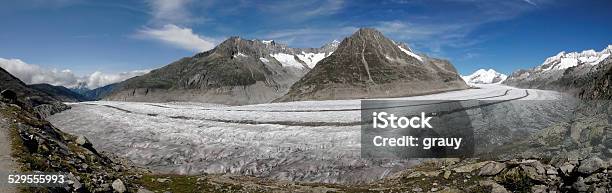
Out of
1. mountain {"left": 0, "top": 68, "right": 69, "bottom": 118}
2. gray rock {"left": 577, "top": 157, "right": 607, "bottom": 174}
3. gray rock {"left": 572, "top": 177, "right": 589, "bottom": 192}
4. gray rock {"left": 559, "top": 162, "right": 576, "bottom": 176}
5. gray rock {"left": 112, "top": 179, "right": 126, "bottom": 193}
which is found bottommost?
gray rock {"left": 112, "top": 179, "right": 126, "bottom": 193}

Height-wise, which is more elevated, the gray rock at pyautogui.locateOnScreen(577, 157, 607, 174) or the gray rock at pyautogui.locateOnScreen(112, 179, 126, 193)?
the gray rock at pyautogui.locateOnScreen(577, 157, 607, 174)

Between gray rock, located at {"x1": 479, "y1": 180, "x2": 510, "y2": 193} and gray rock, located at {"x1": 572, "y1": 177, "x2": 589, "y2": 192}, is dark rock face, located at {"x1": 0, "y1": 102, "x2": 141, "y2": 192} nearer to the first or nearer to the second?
gray rock, located at {"x1": 479, "y1": 180, "x2": 510, "y2": 193}

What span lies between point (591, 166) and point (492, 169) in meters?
5.24

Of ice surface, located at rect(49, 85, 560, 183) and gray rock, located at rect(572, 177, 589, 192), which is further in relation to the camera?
ice surface, located at rect(49, 85, 560, 183)

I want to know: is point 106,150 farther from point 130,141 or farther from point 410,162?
point 410,162

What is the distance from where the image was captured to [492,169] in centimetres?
2606

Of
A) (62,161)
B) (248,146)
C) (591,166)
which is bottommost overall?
(248,146)

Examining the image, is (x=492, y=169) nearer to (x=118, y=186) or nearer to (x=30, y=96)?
(x=118, y=186)


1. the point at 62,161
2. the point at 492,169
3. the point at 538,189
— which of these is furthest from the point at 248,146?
the point at 538,189

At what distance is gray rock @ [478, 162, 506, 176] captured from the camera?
25.8 m

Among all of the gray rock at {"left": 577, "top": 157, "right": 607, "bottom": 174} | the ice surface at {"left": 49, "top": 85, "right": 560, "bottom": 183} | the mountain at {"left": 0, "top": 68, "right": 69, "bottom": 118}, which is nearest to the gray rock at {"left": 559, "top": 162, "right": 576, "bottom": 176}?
the gray rock at {"left": 577, "top": 157, "right": 607, "bottom": 174}

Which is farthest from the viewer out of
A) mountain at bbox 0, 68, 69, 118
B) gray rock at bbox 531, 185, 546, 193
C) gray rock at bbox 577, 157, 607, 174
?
mountain at bbox 0, 68, 69, 118

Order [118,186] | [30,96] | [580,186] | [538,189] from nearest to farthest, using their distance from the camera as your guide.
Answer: [580,186] < [538,189] < [118,186] < [30,96]

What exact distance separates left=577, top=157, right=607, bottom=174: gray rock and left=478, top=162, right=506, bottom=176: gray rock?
4.24 meters
